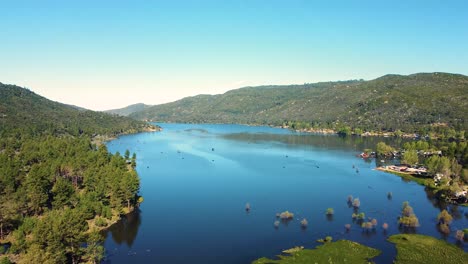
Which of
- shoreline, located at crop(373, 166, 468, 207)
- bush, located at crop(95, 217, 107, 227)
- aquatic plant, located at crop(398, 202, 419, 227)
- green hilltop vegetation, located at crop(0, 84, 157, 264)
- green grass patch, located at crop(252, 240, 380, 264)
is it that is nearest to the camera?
green hilltop vegetation, located at crop(0, 84, 157, 264)

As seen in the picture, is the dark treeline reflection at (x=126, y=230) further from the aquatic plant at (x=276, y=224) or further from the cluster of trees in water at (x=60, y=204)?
the aquatic plant at (x=276, y=224)

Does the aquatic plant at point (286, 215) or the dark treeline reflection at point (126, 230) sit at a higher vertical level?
the aquatic plant at point (286, 215)

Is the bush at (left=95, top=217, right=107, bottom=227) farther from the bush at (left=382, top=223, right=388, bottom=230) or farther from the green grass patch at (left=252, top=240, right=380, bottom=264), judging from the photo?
the bush at (left=382, top=223, right=388, bottom=230)

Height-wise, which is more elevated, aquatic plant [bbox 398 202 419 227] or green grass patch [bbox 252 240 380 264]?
aquatic plant [bbox 398 202 419 227]

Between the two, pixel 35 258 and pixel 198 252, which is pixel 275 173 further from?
pixel 35 258

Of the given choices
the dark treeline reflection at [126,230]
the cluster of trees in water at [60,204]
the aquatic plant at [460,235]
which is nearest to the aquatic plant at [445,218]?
the aquatic plant at [460,235]

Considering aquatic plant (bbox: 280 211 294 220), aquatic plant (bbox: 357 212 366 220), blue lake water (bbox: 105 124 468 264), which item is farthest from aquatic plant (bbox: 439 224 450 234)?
aquatic plant (bbox: 280 211 294 220)
